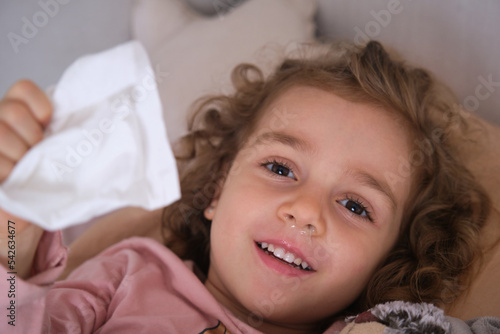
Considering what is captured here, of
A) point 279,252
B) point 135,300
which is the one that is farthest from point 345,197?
point 135,300

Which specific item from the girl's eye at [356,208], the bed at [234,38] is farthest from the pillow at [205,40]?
the girl's eye at [356,208]

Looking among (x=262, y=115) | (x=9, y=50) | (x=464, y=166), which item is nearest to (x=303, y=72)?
(x=262, y=115)

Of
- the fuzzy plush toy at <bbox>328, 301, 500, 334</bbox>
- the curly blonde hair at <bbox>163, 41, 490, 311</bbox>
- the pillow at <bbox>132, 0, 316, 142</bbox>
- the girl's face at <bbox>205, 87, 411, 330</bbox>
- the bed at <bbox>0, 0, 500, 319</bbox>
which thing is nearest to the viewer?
the fuzzy plush toy at <bbox>328, 301, 500, 334</bbox>

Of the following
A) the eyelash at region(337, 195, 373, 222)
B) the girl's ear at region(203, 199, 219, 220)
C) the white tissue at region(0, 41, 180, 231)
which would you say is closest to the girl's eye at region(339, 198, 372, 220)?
the eyelash at region(337, 195, 373, 222)

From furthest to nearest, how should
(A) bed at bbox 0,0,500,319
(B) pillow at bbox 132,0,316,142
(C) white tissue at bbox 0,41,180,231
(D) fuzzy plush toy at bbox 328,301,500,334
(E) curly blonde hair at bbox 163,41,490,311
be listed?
(B) pillow at bbox 132,0,316,142 < (A) bed at bbox 0,0,500,319 < (E) curly blonde hair at bbox 163,41,490,311 < (D) fuzzy plush toy at bbox 328,301,500,334 < (C) white tissue at bbox 0,41,180,231

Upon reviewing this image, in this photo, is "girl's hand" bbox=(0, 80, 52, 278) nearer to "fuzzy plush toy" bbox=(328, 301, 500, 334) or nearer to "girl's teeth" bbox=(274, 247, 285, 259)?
"girl's teeth" bbox=(274, 247, 285, 259)

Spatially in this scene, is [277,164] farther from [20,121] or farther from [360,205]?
[20,121]

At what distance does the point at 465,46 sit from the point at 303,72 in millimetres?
502

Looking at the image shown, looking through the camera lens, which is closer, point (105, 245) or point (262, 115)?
point (262, 115)

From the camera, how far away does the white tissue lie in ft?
1.55

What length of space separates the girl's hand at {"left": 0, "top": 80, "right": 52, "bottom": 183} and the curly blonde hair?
46 cm

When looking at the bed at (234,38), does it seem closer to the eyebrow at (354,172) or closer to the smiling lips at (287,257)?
the eyebrow at (354,172)

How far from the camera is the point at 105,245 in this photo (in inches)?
40.7

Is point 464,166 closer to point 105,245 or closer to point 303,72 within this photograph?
point 303,72
